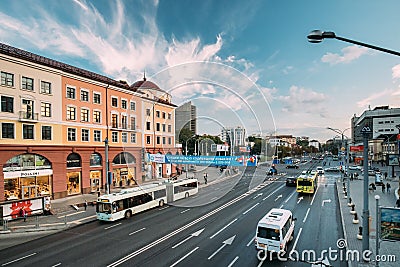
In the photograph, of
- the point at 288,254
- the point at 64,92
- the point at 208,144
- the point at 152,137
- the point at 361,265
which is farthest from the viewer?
the point at 208,144

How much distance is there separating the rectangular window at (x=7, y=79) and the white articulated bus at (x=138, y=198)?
16.1 m

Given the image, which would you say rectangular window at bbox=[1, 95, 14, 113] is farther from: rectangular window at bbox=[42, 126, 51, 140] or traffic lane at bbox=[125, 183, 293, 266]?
traffic lane at bbox=[125, 183, 293, 266]

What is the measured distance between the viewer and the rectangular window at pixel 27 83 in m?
28.1

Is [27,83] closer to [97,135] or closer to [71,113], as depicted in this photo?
[71,113]

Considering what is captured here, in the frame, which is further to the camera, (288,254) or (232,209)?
(232,209)

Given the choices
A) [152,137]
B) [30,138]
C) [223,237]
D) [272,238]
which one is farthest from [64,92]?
[272,238]

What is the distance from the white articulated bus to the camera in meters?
21.7

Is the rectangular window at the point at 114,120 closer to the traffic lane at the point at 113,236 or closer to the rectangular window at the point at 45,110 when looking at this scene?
the rectangular window at the point at 45,110

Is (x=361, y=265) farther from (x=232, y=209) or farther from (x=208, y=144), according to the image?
(x=208, y=144)

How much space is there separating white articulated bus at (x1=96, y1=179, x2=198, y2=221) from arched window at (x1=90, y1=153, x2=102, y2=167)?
13105 mm

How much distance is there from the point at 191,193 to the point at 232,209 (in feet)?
28.5

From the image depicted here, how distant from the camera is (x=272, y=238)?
13.1 m

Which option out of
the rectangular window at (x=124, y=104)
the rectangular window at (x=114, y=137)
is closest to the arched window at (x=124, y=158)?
the rectangular window at (x=114, y=137)

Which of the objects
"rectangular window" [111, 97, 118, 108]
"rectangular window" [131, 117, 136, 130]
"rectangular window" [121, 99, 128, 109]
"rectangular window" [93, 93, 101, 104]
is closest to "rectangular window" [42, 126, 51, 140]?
"rectangular window" [93, 93, 101, 104]
